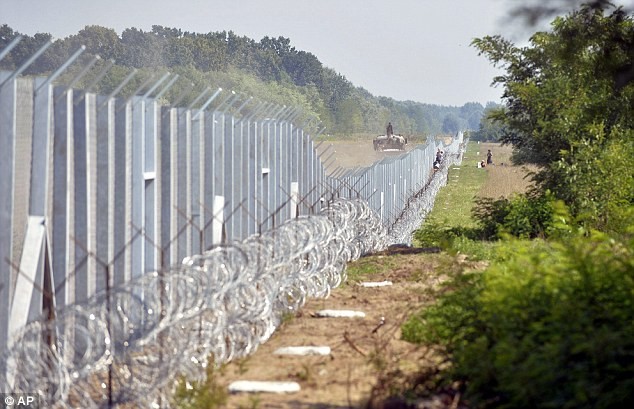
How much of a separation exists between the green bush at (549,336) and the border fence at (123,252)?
1600 millimetres

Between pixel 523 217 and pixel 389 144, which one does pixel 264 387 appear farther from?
pixel 389 144

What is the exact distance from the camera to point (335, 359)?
Result: 876 centimetres

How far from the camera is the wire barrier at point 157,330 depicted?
6.33 meters

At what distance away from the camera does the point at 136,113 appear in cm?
938

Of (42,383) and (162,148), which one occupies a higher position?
(162,148)

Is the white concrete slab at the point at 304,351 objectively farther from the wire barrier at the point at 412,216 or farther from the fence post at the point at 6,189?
the wire barrier at the point at 412,216

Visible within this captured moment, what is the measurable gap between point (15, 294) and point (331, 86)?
126516 mm

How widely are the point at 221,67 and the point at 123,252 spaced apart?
82.6 meters

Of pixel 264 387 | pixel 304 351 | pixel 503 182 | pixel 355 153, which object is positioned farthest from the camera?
pixel 355 153

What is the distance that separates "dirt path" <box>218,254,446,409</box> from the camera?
736 cm

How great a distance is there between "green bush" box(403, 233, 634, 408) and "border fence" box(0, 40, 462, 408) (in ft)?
5.25

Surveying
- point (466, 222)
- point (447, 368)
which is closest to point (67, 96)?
point (447, 368)

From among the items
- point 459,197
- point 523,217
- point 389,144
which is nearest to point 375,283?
point 523,217

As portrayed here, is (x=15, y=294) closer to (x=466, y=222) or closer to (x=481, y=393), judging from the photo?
(x=481, y=393)
